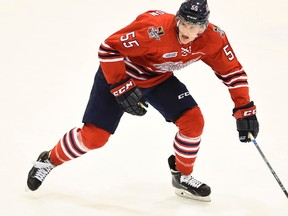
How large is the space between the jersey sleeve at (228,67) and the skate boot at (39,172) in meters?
1.00

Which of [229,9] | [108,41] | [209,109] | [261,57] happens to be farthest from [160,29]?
[229,9]

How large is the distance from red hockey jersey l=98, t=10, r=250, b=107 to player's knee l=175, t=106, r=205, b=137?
0.22 m

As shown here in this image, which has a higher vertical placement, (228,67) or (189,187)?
(228,67)

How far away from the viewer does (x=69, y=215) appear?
9.40 ft

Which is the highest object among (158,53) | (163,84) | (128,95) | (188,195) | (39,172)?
(158,53)

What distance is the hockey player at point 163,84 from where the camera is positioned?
9.14 feet

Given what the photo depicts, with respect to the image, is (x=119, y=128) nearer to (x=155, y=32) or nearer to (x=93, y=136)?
(x=93, y=136)

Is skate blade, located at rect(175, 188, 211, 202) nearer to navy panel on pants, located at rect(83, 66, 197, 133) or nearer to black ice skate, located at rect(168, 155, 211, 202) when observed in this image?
black ice skate, located at rect(168, 155, 211, 202)

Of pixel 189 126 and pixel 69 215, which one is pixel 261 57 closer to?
pixel 189 126

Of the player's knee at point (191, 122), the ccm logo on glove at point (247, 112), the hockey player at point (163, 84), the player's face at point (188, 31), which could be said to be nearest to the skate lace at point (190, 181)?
the hockey player at point (163, 84)

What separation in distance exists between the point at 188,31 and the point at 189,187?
862 mm

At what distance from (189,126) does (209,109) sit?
1213 mm

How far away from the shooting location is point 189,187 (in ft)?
10.2

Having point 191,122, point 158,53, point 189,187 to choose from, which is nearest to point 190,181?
point 189,187
